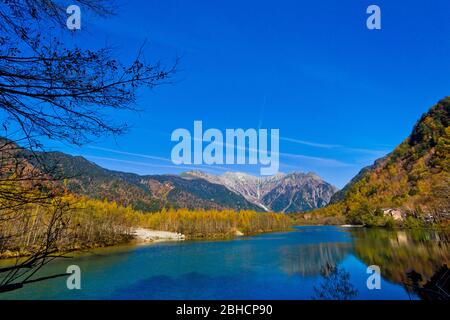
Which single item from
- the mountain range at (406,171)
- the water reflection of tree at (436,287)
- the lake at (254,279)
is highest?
the mountain range at (406,171)

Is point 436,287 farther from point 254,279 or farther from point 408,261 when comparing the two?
point 254,279

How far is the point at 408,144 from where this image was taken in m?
137

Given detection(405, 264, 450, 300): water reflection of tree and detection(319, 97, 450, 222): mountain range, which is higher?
detection(319, 97, 450, 222): mountain range

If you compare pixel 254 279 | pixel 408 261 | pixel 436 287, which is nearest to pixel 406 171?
pixel 408 261

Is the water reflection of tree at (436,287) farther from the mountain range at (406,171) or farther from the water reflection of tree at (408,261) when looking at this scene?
the mountain range at (406,171)

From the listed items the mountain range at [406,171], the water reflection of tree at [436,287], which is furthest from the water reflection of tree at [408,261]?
the mountain range at [406,171]

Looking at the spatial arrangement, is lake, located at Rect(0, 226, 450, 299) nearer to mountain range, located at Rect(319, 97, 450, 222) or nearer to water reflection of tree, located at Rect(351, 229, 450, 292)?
water reflection of tree, located at Rect(351, 229, 450, 292)

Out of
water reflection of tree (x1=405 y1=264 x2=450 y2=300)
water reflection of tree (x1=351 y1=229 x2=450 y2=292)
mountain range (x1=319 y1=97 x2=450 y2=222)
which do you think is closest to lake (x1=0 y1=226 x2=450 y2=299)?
water reflection of tree (x1=351 y1=229 x2=450 y2=292)

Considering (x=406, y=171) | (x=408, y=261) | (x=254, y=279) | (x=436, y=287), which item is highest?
(x=406, y=171)

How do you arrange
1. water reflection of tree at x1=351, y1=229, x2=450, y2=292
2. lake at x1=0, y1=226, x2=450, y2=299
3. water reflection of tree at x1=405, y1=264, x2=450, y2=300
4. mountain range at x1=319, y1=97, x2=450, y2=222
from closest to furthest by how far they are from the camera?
water reflection of tree at x1=405, y1=264, x2=450, y2=300, lake at x1=0, y1=226, x2=450, y2=299, water reflection of tree at x1=351, y1=229, x2=450, y2=292, mountain range at x1=319, y1=97, x2=450, y2=222

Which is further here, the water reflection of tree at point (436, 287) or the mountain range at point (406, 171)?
the mountain range at point (406, 171)
